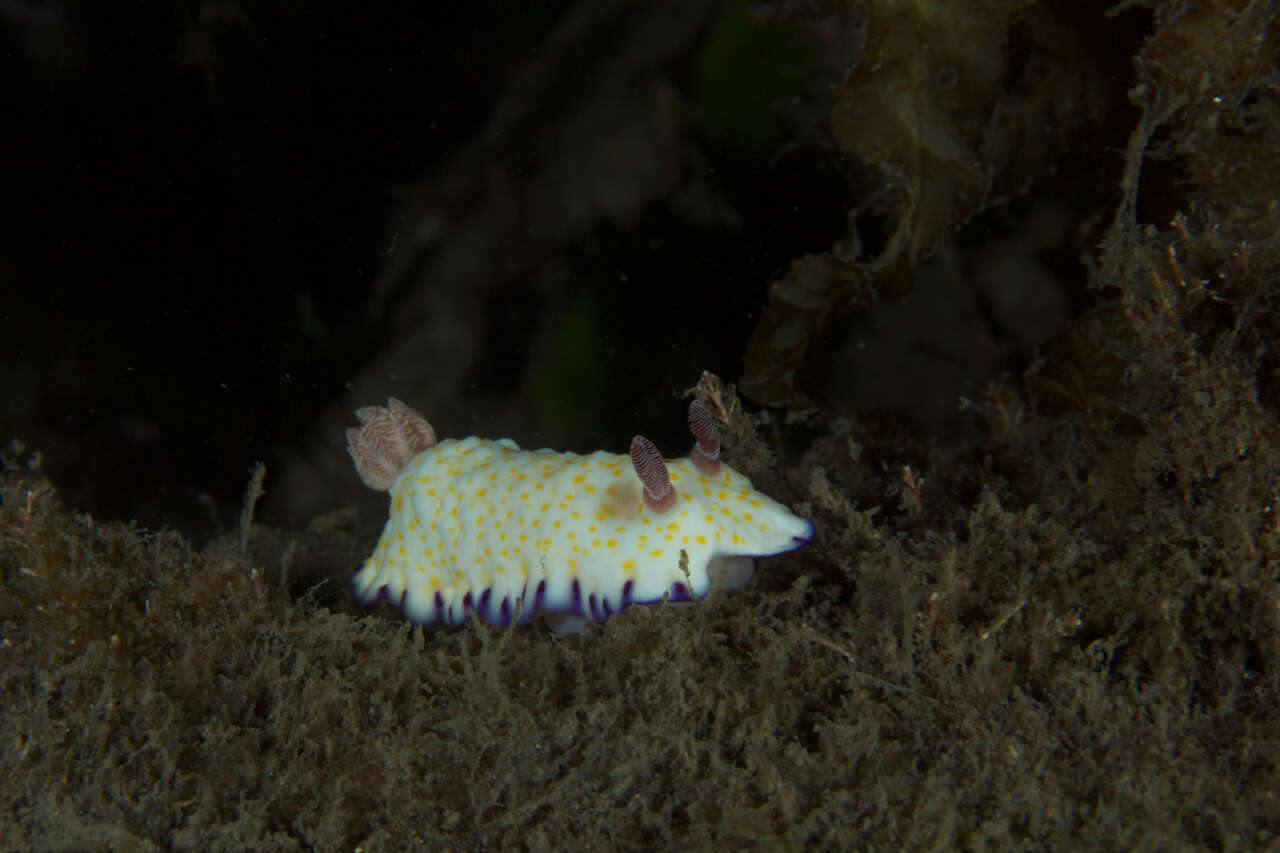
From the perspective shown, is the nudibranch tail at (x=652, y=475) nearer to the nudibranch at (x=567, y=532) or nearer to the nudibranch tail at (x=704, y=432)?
the nudibranch at (x=567, y=532)

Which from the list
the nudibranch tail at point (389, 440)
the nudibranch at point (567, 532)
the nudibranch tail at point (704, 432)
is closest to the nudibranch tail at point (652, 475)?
the nudibranch at point (567, 532)

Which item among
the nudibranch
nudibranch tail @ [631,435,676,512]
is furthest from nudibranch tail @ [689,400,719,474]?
nudibranch tail @ [631,435,676,512]

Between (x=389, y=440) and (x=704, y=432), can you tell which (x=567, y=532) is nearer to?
(x=704, y=432)

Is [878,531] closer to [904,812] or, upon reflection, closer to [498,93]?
[904,812]

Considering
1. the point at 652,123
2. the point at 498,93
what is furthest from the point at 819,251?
the point at 498,93

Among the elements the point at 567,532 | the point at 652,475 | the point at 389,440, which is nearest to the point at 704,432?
the point at 652,475

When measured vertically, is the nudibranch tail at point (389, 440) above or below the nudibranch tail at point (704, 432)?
above
